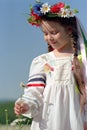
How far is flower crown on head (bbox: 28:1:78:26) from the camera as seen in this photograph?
5.36 metres

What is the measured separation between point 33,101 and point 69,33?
0.49m

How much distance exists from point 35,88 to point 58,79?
163mm

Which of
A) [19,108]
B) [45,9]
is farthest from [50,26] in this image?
[19,108]

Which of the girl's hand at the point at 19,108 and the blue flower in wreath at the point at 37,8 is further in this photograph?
the blue flower in wreath at the point at 37,8

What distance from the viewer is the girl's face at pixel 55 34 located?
17.2 feet

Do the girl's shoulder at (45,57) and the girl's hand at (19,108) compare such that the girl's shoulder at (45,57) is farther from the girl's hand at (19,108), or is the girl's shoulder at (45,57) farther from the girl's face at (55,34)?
the girl's hand at (19,108)

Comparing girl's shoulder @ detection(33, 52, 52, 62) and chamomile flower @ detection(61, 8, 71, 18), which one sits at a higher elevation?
chamomile flower @ detection(61, 8, 71, 18)

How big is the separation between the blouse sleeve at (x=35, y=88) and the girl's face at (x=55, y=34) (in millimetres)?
167

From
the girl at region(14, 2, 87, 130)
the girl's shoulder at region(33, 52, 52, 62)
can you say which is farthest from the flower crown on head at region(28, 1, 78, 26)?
the girl's shoulder at region(33, 52, 52, 62)

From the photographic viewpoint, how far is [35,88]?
208 inches

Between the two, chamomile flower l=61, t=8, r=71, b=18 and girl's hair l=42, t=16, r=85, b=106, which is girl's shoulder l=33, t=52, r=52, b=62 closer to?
girl's hair l=42, t=16, r=85, b=106

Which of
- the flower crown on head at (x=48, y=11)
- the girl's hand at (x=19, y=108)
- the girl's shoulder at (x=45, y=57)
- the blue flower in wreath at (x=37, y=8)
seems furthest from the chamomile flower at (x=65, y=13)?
the girl's hand at (x=19, y=108)

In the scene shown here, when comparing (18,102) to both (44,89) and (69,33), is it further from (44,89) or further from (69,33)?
(69,33)

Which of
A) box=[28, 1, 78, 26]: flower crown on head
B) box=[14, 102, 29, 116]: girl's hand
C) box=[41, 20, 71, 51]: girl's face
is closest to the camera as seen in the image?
box=[14, 102, 29, 116]: girl's hand
